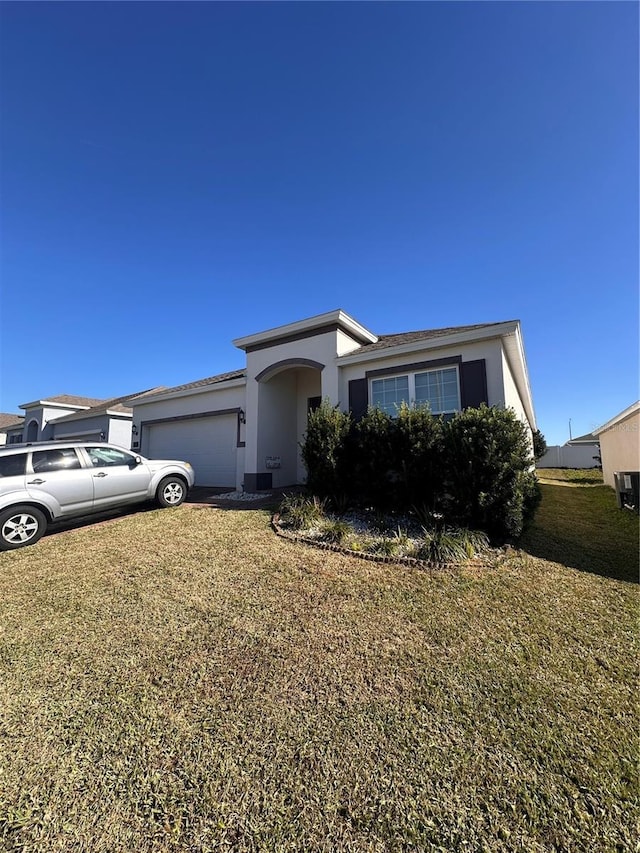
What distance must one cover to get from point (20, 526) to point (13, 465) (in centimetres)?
115

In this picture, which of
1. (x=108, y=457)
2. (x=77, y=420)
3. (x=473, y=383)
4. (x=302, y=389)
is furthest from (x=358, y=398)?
(x=77, y=420)

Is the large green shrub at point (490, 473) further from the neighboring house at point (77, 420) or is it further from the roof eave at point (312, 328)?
the neighboring house at point (77, 420)

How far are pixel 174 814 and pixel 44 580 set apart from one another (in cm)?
418

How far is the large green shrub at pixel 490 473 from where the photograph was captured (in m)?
6.15

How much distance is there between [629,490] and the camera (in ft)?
32.3

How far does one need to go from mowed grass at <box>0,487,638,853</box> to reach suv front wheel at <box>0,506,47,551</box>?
1.68 m

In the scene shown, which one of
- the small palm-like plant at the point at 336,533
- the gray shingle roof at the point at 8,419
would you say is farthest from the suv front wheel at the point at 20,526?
the gray shingle roof at the point at 8,419

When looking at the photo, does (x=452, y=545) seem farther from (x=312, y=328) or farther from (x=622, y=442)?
(x=622, y=442)

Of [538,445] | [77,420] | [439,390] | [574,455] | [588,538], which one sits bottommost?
[588,538]

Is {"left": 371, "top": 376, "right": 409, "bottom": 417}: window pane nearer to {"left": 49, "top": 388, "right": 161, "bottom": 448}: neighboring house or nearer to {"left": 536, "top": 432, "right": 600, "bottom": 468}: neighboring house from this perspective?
{"left": 49, "top": 388, "right": 161, "bottom": 448}: neighboring house

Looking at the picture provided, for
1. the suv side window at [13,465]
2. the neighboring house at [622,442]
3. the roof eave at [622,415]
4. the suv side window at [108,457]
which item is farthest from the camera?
the neighboring house at [622,442]

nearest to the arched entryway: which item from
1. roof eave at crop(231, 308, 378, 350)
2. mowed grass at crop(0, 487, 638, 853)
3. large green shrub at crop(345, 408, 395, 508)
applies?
roof eave at crop(231, 308, 378, 350)

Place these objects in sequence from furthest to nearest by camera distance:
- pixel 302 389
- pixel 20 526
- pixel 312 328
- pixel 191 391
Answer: pixel 191 391
pixel 302 389
pixel 312 328
pixel 20 526

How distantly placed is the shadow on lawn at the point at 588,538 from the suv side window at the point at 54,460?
8.80m
